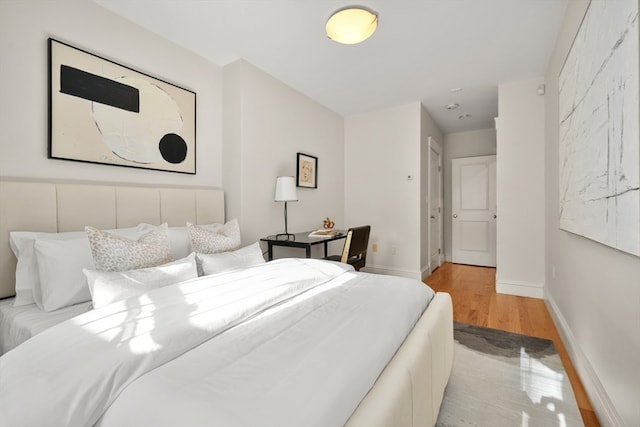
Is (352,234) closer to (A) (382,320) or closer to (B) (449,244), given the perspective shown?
(A) (382,320)

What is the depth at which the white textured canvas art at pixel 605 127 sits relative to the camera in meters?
1.09

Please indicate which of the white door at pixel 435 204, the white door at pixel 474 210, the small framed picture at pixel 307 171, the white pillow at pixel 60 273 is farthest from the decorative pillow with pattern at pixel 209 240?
the white door at pixel 474 210

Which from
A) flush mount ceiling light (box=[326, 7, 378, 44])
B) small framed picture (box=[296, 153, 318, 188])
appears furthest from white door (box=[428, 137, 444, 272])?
flush mount ceiling light (box=[326, 7, 378, 44])

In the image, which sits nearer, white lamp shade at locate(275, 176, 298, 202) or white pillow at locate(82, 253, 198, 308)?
white pillow at locate(82, 253, 198, 308)

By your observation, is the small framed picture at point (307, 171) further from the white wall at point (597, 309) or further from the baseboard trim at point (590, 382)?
the baseboard trim at point (590, 382)

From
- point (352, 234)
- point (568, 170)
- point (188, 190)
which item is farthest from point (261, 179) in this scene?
point (568, 170)

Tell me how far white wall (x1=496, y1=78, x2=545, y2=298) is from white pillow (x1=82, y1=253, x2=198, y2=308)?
356 centimetres

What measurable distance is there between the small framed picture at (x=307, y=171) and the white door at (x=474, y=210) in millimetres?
3083

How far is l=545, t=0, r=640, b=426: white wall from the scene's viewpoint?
3.87 ft

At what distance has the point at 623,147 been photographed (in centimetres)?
117

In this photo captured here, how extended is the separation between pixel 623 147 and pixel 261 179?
2.66 meters

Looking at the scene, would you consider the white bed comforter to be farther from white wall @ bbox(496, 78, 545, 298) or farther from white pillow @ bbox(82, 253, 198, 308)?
white wall @ bbox(496, 78, 545, 298)

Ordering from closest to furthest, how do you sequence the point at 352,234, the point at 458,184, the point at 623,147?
the point at 623,147 < the point at 352,234 < the point at 458,184

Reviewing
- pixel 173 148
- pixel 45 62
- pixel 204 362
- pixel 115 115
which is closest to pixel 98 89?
pixel 115 115
